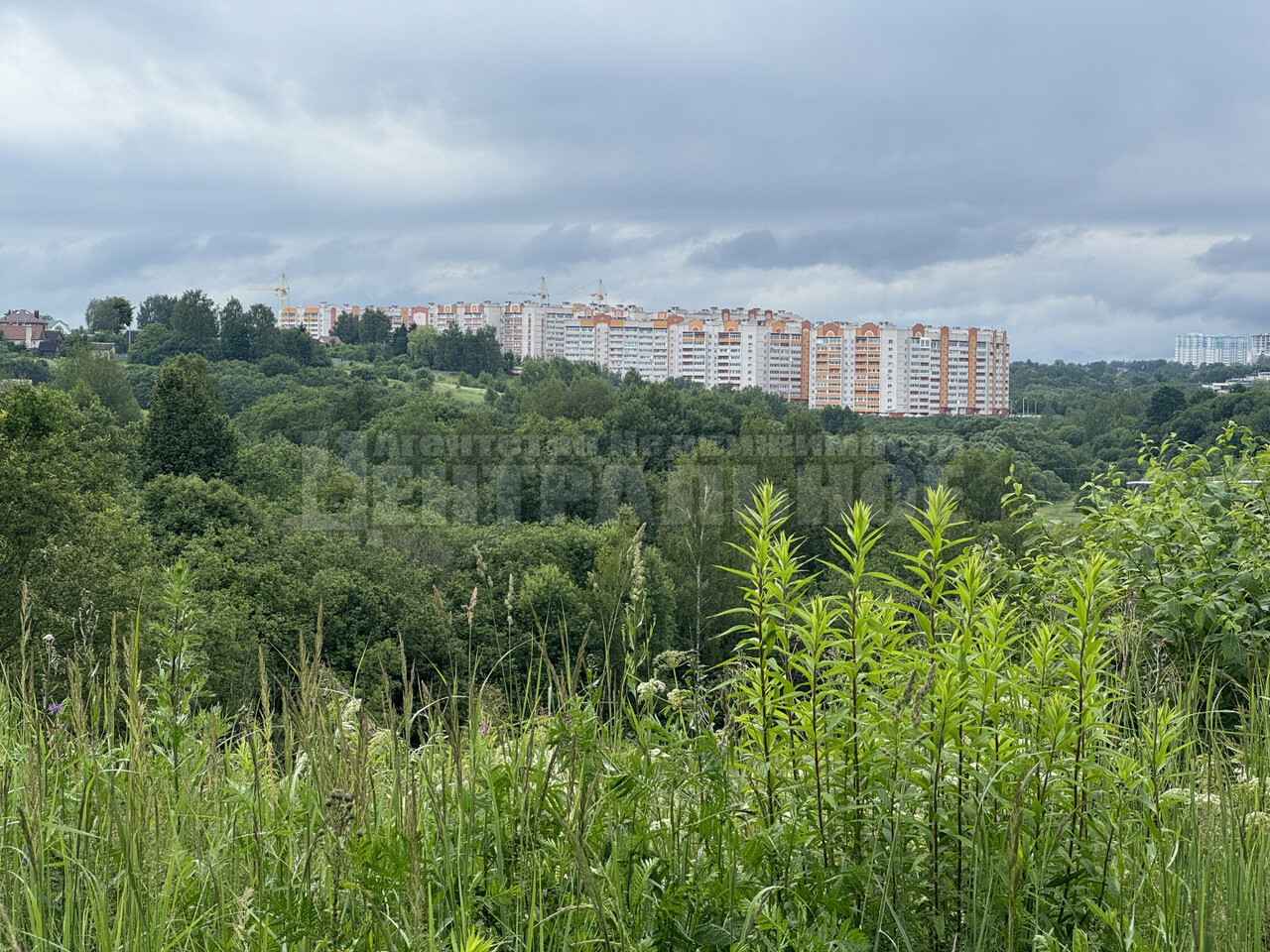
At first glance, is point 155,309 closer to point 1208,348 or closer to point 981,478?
point 981,478

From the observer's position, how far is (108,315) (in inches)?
3632

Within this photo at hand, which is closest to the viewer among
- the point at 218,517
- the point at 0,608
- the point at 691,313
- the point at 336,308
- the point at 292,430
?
the point at 0,608

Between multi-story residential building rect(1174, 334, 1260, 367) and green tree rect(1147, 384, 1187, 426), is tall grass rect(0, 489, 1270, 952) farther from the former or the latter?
multi-story residential building rect(1174, 334, 1260, 367)

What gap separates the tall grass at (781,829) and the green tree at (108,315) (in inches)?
3976

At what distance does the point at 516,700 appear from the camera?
97.7 inches

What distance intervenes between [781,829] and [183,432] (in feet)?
127

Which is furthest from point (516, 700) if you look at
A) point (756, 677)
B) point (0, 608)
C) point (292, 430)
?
point (292, 430)

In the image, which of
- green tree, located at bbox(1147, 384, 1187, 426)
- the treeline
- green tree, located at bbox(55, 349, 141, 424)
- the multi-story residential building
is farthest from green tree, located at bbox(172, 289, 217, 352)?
the multi-story residential building

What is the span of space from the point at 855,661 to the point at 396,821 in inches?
30.8

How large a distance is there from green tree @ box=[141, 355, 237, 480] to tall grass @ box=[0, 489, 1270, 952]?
3747 centimetres

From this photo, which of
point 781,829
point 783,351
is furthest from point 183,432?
point 783,351

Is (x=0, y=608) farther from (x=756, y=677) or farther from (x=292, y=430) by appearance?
(x=292, y=430)

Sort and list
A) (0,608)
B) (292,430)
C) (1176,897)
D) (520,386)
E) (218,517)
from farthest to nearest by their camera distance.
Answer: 1. (520,386)
2. (292,430)
3. (218,517)
4. (0,608)
5. (1176,897)

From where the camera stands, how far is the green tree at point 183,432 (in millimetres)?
36500
